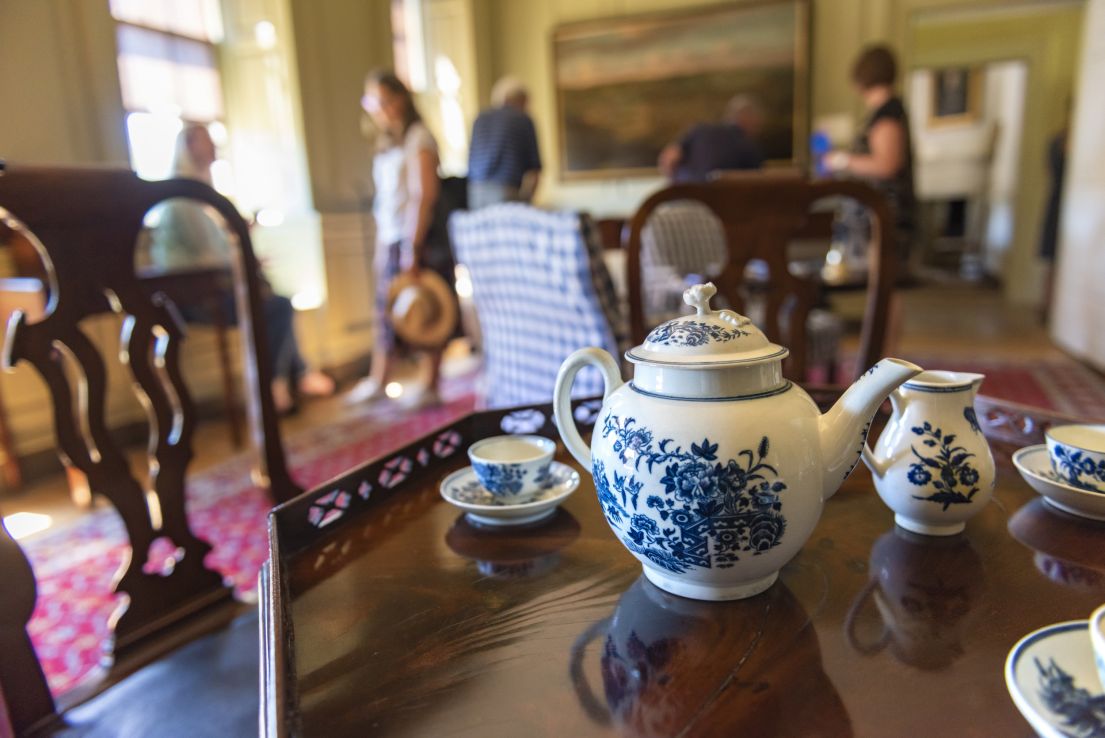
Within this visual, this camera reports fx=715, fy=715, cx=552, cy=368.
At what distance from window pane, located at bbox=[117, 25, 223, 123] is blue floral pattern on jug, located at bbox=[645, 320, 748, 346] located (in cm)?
283

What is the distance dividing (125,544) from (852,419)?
6.33 feet

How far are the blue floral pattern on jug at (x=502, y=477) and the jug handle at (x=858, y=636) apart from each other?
0.31 metres

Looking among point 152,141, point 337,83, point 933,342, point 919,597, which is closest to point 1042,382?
point 933,342

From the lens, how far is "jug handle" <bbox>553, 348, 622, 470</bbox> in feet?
1.80

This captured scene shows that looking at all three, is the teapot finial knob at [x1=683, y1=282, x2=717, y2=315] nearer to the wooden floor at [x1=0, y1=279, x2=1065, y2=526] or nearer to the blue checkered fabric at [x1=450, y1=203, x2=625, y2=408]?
the blue checkered fabric at [x1=450, y1=203, x2=625, y2=408]

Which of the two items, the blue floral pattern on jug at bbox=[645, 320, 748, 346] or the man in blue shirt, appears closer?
the blue floral pattern on jug at bbox=[645, 320, 748, 346]

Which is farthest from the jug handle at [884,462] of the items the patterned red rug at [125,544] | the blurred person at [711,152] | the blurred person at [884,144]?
the blurred person at [711,152]

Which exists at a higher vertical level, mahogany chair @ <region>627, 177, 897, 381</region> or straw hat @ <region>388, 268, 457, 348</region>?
mahogany chair @ <region>627, 177, 897, 381</region>

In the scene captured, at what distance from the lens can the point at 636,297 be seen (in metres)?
1.24

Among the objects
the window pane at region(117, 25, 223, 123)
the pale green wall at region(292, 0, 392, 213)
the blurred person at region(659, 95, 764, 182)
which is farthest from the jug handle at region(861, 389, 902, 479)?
the pale green wall at region(292, 0, 392, 213)

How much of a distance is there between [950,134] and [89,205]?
9.02 metres

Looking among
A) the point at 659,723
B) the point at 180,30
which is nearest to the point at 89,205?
the point at 659,723

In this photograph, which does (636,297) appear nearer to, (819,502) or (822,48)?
(819,502)

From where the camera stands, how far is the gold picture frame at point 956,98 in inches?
303
